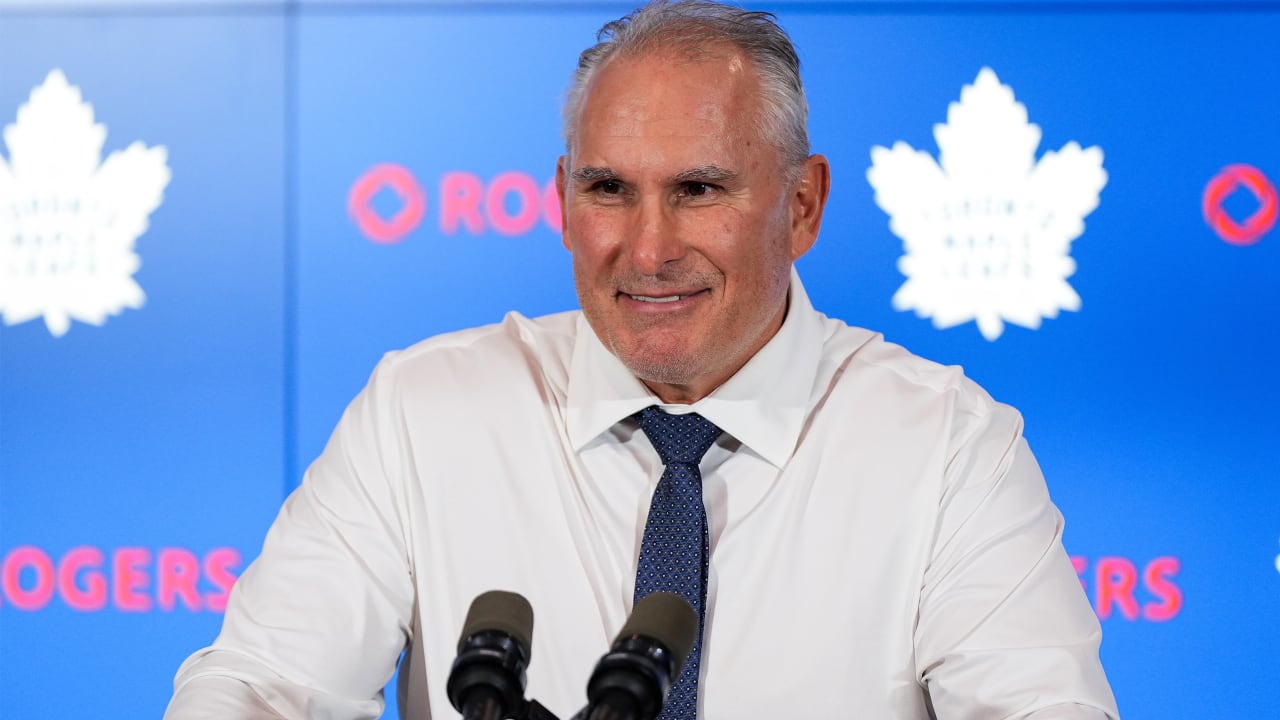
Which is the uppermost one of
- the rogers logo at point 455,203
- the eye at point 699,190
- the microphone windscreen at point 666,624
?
the rogers logo at point 455,203

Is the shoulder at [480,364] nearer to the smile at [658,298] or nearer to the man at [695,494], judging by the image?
the man at [695,494]

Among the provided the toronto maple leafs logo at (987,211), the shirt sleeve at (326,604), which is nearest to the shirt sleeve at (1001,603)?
the shirt sleeve at (326,604)

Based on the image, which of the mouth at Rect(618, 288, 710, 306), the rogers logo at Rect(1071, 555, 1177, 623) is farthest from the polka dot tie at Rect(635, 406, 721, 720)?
the rogers logo at Rect(1071, 555, 1177, 623)

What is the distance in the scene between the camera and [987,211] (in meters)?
2.52

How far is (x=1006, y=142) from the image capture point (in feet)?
8.21

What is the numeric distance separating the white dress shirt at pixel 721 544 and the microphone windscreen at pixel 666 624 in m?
0.65

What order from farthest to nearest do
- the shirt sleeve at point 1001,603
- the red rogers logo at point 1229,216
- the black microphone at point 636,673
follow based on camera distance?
the red rogers logo at point 1229,216 → the shirt sleeve at point 1001,603 → the black microphone at point 636,673

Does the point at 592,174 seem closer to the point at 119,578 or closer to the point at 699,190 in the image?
the point at 699,190

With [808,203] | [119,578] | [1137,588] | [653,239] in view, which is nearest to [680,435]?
[653,239]

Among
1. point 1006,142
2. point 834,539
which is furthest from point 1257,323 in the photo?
point 834,539

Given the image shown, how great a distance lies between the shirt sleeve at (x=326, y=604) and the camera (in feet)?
4.58

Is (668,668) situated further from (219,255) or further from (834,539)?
(219,255)

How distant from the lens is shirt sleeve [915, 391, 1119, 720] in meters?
1.37

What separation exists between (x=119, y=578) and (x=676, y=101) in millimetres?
1773
